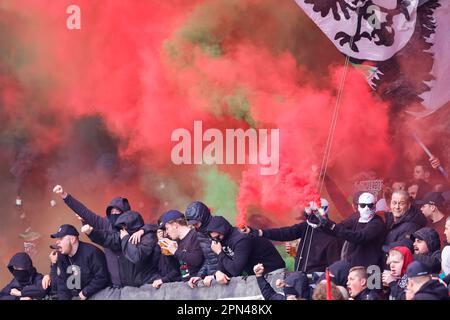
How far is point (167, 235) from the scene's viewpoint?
34.6 feet

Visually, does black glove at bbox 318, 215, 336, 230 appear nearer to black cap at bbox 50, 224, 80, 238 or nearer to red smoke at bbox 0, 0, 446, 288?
red smoke at bbox 0, 0, 446, 288

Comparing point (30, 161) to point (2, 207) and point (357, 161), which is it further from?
point (357, 161)

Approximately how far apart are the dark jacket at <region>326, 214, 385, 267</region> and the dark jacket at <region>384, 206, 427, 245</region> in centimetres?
9

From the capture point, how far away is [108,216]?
10.7 metres

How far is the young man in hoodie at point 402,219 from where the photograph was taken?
33.9 feet

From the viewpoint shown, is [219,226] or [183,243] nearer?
[219,226]

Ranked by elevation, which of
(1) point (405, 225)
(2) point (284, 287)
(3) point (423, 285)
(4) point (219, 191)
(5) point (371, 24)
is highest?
(5) point (371, 24)

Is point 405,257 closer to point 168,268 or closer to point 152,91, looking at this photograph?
point 168,268

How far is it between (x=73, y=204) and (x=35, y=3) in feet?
7.01

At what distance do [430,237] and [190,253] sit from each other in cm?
224

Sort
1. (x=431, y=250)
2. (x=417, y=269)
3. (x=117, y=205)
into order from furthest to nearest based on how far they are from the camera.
Result: (x=117, y=205)
(x=431, y=250)
(x=417, y=269)

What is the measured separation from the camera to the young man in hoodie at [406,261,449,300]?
9094mm

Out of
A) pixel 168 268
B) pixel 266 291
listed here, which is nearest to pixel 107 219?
pixel 168 268

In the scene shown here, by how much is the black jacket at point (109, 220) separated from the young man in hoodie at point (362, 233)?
1.85m
